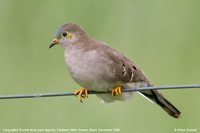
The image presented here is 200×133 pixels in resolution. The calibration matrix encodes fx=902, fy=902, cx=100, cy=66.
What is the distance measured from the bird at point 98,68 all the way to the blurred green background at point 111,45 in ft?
3.96

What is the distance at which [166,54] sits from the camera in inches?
468

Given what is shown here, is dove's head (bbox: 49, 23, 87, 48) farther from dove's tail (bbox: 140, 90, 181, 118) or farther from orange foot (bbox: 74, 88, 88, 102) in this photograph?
dove's tail (bbox: 140, 90, 181, 118)

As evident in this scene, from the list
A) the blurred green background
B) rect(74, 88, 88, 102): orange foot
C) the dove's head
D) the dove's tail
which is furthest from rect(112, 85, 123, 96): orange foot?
the blurred green background

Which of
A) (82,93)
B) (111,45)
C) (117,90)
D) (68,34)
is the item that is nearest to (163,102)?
(117,90)

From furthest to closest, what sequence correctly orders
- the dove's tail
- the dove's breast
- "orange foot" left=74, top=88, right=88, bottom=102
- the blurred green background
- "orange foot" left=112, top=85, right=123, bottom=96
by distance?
the blurred green background, the dove's tail, "orange foot" left=74, top=88, right=88, bottom=102, "orange foot" left=112, top=85, right=123, bottom=96, the dove's breast

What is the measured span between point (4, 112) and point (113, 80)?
2.57 metres

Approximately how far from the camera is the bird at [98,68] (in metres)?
9.08

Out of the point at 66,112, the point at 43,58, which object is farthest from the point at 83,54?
the point at 43,58

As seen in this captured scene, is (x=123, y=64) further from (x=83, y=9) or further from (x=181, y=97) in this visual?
(x=83, y=9)

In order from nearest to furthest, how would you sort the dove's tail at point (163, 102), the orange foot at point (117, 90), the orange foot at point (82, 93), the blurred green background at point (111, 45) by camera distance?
the orange foot at point (117, 90) < the orange foot at point (82, 93) < the dove's tail at point (163, 102) < the blurred green background at point (111, 45)

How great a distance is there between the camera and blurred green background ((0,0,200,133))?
10.9 meters

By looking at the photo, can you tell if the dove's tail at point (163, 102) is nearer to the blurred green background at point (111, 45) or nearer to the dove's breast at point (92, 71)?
the dove's breast at point (92, 71)

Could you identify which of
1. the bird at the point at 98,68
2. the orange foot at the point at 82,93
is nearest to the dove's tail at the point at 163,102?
the bird at the point at 98,68

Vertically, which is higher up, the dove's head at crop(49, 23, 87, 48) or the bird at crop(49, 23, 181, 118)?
the dove's head at crop(49, 23, 87, 48)
